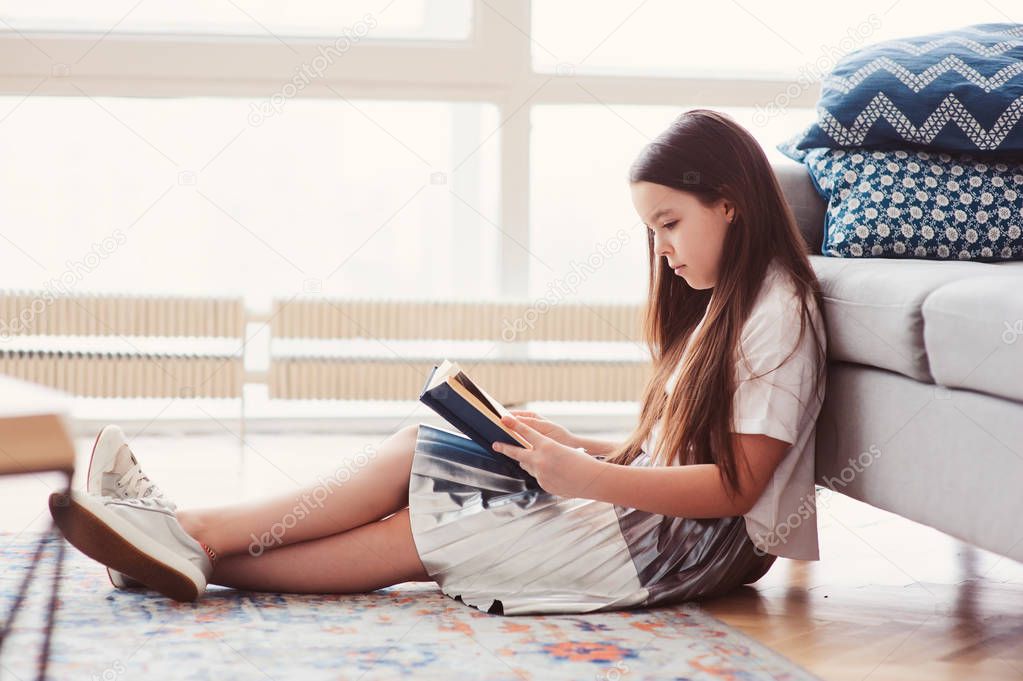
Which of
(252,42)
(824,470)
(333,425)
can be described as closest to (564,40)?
(252,42)

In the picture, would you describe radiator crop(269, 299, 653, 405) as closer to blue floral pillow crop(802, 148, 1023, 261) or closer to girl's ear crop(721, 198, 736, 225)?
blue floral pillow crop(802, 148, 1023, 261)

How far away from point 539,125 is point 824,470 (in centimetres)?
206

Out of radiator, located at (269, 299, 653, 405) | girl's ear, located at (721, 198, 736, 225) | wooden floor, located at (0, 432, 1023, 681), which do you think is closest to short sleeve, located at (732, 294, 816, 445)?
girl's ear, located at (721, 198, 736, 225)

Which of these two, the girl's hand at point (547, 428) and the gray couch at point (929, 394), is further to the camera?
the girl's hand at point (547, 428)

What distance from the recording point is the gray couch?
123 cm

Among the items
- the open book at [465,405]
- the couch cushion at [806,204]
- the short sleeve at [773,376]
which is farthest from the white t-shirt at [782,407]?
the couch cushion at [806,204]

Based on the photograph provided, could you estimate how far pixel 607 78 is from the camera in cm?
339

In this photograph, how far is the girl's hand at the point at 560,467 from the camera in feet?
4.66

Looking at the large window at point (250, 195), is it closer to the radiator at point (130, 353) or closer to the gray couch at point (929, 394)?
the radiator at point (130, 353)

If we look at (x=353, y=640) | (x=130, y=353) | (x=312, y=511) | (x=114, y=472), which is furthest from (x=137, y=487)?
(x=130, y=353)

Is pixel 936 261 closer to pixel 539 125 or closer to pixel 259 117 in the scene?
pixel 539 125

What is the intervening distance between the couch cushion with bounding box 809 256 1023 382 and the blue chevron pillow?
255 mm

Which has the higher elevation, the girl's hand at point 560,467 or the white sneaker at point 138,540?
the girl's hand at point 560,467

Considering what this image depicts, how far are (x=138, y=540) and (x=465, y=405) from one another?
0.45 m
